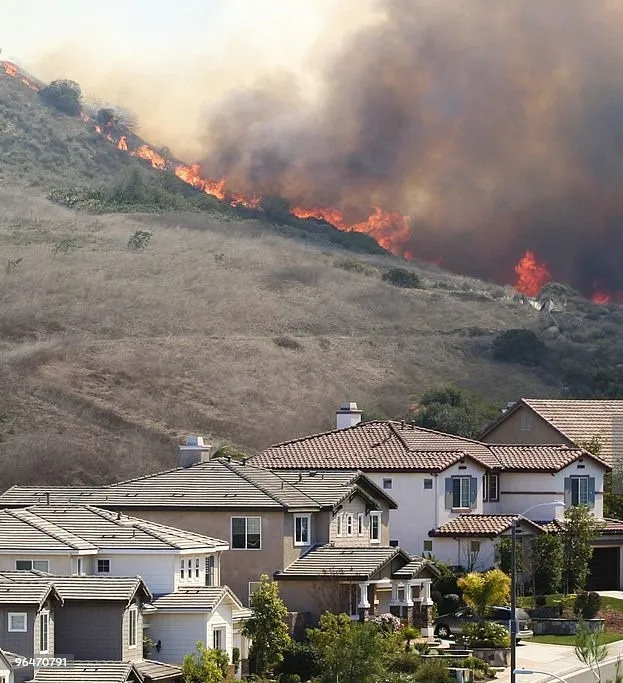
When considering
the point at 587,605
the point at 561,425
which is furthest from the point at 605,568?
the point at 561,425

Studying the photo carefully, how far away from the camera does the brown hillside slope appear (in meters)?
126

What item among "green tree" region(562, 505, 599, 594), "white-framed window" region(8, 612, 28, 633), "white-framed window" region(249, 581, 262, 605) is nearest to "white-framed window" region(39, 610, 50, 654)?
"white-framed window" region(8, 612, 28, 633)

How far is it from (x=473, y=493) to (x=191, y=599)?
26.4 m

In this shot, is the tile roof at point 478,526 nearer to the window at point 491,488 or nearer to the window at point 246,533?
the window at point 491,488

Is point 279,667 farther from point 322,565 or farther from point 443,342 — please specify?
point 443,342

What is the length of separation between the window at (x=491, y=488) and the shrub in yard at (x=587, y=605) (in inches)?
454

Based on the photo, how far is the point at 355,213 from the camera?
616 feet

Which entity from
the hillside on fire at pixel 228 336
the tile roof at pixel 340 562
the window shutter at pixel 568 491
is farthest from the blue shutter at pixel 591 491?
the hillside on fire at pixel 228 336

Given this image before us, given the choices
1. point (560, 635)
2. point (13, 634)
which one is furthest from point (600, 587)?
point (13, 634)

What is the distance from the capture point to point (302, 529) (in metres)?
64.2

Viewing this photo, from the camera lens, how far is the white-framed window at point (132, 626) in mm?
50188

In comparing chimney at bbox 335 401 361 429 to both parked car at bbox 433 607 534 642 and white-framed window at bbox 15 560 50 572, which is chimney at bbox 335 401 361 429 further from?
white-framed window at bbox 15 560 50 572

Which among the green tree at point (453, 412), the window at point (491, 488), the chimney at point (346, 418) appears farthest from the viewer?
the green tree at point (453, 412)

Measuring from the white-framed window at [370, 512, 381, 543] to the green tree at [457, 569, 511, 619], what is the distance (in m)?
5.14
